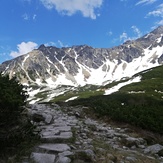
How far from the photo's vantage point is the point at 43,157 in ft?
31.3

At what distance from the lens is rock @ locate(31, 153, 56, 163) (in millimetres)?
9289

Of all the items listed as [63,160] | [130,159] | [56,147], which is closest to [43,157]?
[63,160]

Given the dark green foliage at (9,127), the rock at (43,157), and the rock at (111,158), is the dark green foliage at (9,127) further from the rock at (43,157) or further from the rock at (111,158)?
the rock at (111,158)

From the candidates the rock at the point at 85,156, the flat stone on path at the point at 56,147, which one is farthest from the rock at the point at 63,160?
the flat stone on path at the point at 56,147

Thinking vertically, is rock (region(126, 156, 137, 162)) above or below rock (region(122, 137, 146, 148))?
above

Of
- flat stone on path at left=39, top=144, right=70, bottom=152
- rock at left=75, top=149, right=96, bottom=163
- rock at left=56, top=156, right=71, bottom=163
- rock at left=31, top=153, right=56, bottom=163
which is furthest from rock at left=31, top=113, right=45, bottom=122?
rock at left=56, top=156, right=71, bottom=163

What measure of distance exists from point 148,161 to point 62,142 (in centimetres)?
376

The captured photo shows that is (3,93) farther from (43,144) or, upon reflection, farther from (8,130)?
(43,144)

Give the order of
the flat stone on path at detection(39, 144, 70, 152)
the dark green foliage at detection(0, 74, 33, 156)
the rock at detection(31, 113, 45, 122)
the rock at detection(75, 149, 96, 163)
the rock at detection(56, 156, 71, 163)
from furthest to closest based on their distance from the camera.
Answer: the rock at detection(31, 113, 45, 122), the flat stone on path at detection(39, 144, 70, 152), the dark green foliage at detection(0, 74, 33, 156), the rock at detection(75, 149, 96, 163), the rock at detection(56, 156, 71, 163)

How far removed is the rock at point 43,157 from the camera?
929cm

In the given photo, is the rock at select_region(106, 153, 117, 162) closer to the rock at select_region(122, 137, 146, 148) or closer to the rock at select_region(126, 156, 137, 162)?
the rock at select_region(126, 156, 137, 162)

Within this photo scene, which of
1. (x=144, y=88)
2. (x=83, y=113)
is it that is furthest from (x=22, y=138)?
(x=144, y=88)

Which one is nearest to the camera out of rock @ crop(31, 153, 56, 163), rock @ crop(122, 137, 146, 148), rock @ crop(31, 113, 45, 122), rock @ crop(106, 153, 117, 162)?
rock @ crop(31, 153, 56, 163)

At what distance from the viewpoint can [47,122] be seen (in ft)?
60.6
